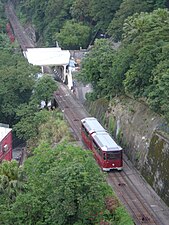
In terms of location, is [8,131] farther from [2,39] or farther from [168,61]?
[2,39]

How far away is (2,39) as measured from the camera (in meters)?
78.5

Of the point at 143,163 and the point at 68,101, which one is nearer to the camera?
the point at 143,163

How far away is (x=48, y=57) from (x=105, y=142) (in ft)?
96.3

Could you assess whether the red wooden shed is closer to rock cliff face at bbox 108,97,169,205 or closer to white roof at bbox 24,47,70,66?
rock cliff face at bbox 108,97,169,205

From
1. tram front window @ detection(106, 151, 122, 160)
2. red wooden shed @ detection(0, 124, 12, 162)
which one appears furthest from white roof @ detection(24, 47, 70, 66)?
tram front window @ detection(106, 151, 122, 160)

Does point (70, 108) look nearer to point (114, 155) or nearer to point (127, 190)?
point (114, 155)

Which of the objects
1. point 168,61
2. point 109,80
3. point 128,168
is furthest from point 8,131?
point 168,61

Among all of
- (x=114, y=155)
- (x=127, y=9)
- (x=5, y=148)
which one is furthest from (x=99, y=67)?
(x=114, y=155)

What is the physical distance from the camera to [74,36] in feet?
234

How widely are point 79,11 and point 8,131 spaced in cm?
3221

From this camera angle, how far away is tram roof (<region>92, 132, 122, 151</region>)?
3526 cm

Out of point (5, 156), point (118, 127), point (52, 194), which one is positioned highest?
point (52, 194)

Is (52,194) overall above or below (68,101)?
above

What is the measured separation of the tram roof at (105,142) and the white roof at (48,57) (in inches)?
1045
